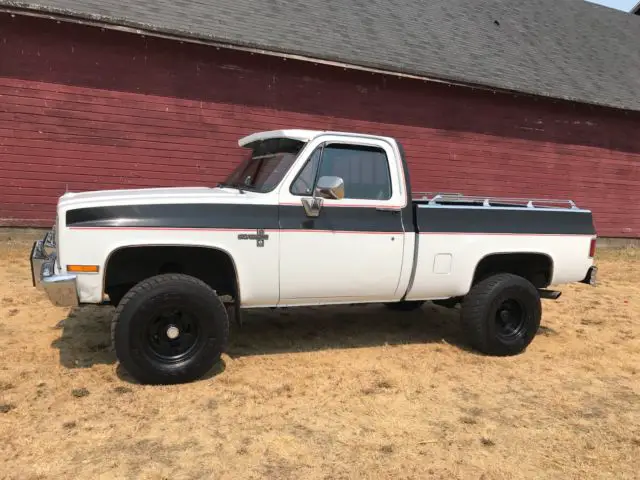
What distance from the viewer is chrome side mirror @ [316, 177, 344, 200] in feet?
13.9

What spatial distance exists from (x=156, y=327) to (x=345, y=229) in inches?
68.8

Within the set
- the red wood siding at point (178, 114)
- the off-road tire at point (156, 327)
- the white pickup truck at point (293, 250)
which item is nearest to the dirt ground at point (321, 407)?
the off-road tire at point (156, 327)

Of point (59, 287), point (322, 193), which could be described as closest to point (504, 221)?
point (322, 193)

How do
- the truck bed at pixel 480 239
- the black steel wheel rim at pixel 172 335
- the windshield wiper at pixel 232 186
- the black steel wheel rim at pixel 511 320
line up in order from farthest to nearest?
the black steel wheel rim at pixel 511 320 → the truck bed at pixel 480 239 → the windshield wiper at pixel 232 186 → the black steel wheel rim at pixel 172 335

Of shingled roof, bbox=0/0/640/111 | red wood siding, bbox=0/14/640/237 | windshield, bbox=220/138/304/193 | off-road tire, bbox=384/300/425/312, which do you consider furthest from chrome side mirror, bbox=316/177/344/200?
shingled roof, bbox=0/0/640/111

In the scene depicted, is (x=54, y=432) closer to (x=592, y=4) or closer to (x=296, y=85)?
(x=296, y=85)

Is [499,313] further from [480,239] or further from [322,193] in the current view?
[322,193]

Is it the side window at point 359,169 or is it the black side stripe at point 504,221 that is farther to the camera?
the black side stripe at point 504,221

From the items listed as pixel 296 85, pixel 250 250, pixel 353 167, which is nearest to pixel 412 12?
pixel 296 85

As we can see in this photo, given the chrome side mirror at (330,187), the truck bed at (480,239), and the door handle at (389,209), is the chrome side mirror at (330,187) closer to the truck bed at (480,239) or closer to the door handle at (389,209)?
the door handle at (389,209)

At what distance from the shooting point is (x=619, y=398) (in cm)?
430

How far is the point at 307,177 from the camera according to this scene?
4469 mm

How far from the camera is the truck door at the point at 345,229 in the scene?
4367 mm

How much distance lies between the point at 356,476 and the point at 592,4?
74.3 ft
